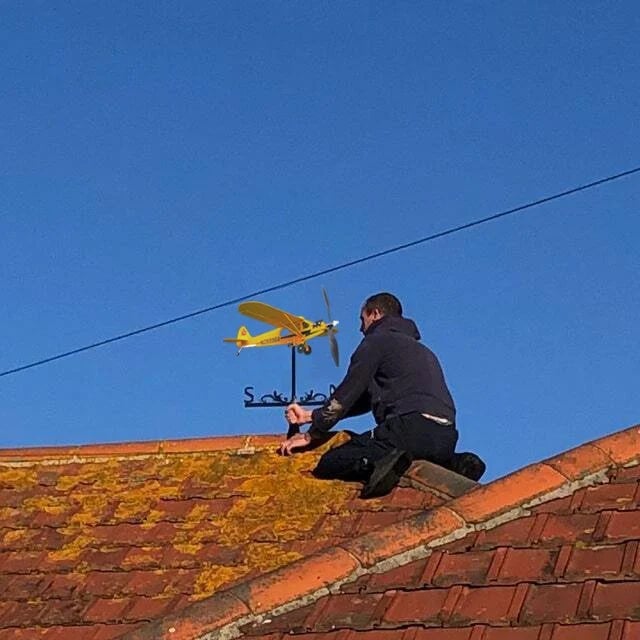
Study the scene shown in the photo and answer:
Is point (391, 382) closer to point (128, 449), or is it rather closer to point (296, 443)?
point (296, 443)

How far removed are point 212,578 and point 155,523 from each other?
83 cm

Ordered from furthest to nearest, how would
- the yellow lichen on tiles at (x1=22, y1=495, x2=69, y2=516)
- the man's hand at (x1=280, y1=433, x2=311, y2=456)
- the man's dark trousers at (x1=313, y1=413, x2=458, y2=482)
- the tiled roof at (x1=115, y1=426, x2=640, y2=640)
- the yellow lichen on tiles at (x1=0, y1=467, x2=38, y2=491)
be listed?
the yellow lichen on tiles at (x1=0, y1=467, x2=38, y2=491) < the man's hand at (x1=280, y1=433, x2=311, y2=456) < the yellow lichen on tiles at (x1=22, y1=495, x2=69, y2=516) < the man's dark trousers at (x1=313, y1=413, x2=458, y2=482) < the tiled roof at (x1=115, y1=426, x2=640, y2=640)

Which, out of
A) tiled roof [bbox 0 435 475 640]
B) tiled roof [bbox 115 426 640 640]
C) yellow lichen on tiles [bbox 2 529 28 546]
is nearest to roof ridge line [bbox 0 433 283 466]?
tiled roof [bbox 0 435 475 640]

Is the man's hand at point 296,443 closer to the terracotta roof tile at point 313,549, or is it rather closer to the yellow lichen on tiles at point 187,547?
the terracotta roof tile at point 313,549

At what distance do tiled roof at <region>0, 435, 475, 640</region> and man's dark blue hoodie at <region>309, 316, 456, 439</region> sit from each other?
0.40 m

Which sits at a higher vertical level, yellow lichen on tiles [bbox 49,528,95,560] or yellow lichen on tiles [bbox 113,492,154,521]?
yellow lichen on tiles [bbox 113,492,154,521]

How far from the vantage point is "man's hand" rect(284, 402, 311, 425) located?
7.48 m

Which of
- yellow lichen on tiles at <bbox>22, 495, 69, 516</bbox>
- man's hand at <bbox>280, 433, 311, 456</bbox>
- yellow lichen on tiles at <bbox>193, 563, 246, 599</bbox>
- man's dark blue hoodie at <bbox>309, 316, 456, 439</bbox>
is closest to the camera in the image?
yellow lichen on tiles at <bbox>193, 563, 246, 599</bbox>

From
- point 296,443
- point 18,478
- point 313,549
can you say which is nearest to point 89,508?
point 18,478

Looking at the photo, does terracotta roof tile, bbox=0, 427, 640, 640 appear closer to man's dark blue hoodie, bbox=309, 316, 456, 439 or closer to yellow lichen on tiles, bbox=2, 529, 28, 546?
yellow lichen on tiles, bbox=2, 529, 28, 546

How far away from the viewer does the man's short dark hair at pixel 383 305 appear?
7477 mm

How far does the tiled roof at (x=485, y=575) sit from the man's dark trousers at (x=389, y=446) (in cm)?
118

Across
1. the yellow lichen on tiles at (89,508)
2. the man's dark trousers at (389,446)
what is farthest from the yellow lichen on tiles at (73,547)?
the man's dark trousers at (389,446)

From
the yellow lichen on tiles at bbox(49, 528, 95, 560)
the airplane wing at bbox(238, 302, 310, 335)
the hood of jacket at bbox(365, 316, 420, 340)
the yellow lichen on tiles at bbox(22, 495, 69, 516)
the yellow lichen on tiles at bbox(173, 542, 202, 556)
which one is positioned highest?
the airplane wing at bbox(238, 302, 310, 335)
